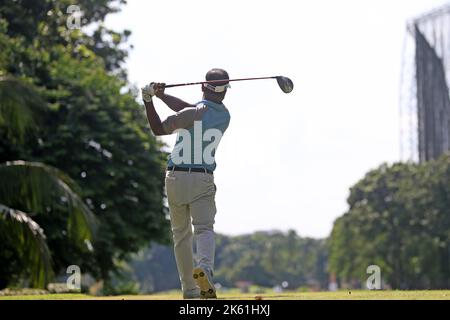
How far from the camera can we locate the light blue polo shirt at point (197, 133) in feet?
35.3

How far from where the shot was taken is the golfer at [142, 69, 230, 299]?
10750 millimetres

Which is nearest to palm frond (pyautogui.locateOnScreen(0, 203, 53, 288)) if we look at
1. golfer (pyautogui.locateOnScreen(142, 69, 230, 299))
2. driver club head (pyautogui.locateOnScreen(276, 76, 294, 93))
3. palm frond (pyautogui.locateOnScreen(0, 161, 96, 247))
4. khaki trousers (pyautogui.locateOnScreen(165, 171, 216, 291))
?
palm frond (pyautogui.locateOnScreen(0, 161, 96, 247))

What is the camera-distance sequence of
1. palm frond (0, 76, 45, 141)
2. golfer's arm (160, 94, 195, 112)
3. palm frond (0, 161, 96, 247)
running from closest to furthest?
golfer's arm (160, 94, 195, 112), palm frond (0, 161, 96, 247), palm frond (0, 76, 45, 141)

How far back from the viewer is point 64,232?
34.5m

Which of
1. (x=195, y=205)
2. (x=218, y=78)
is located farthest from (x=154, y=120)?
(x=195, y=205)

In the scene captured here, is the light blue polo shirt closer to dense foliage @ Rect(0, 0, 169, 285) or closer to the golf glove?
the golf glove

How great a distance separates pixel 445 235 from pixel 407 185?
7.02 meters

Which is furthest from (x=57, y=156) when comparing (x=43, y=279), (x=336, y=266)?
(x=336, y=266)

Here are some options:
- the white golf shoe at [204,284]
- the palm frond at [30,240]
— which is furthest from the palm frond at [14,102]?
the white golf shoe at [204,284]

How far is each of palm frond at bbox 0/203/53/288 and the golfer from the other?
32.1ft

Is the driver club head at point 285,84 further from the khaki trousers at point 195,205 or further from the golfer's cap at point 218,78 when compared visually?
the khaki trousers at point 195,205

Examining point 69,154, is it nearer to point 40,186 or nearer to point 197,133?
point 40,186
